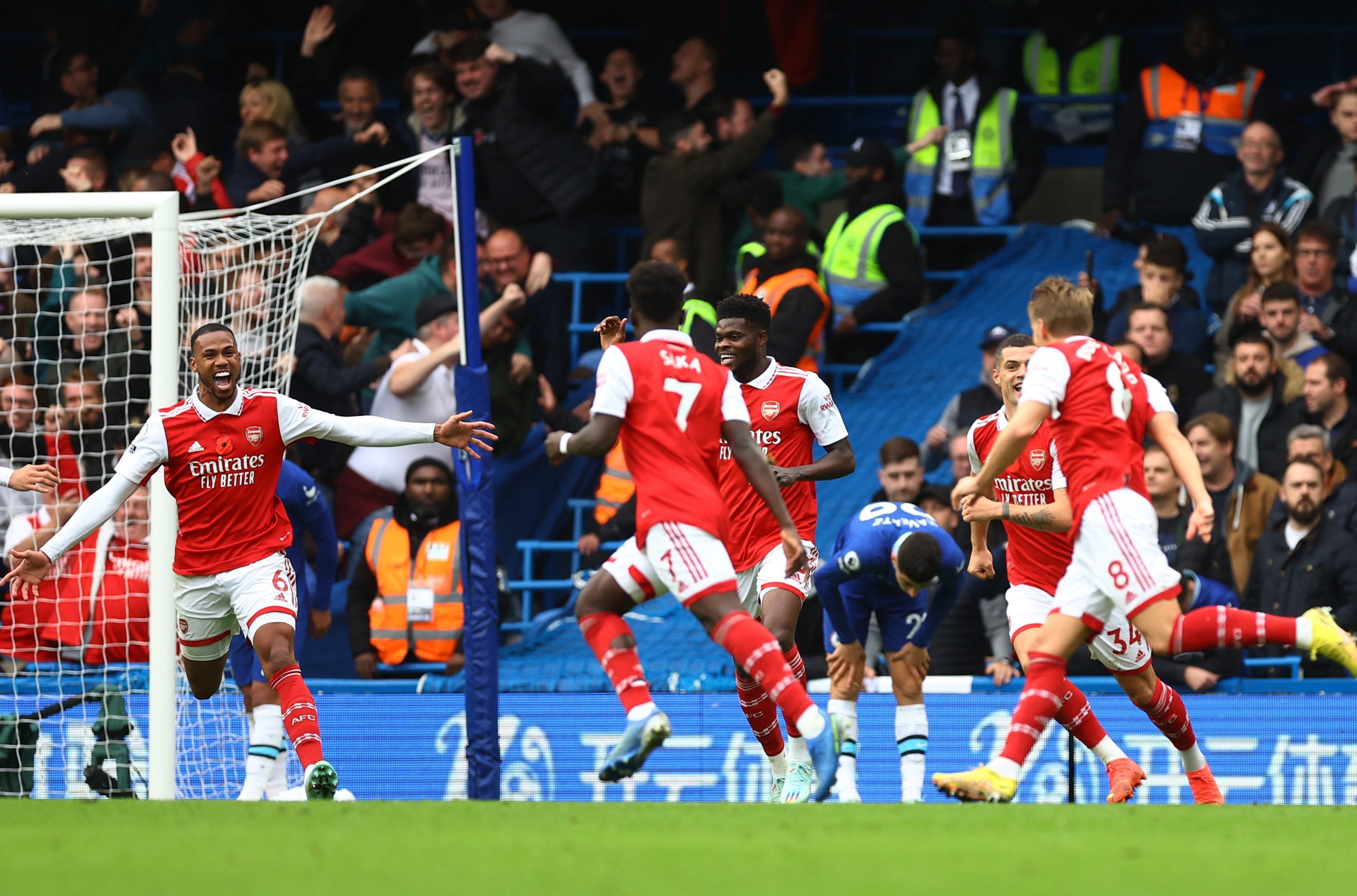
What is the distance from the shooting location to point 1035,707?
676 cm

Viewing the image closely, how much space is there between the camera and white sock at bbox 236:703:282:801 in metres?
8.88

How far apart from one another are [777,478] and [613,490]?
4.49 metres

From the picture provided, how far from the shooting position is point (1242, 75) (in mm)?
13227

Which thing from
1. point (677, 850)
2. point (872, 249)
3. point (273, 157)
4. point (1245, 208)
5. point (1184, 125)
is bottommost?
point (677, 850)

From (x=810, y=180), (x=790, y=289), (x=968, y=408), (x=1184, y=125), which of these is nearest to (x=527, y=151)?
(x=810, y=180)

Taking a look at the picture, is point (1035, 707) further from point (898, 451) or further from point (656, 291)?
point (898, 451)

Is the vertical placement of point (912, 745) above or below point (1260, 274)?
below

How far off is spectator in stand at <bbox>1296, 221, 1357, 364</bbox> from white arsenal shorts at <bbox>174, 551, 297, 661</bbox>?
651 cm

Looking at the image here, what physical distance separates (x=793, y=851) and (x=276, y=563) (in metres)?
3.74

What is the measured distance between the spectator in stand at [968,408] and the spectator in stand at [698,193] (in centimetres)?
219

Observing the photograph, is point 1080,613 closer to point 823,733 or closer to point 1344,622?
point 823,733

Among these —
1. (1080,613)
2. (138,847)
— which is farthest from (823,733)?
(138,847)

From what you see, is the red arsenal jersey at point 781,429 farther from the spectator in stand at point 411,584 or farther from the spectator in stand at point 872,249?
the spectator in stand at point 872,249

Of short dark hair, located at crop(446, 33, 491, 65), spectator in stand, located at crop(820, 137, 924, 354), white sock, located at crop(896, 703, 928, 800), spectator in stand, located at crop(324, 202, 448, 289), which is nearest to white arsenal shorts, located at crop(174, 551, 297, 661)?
white sock, located at crop(896, 703, 928, 800)
